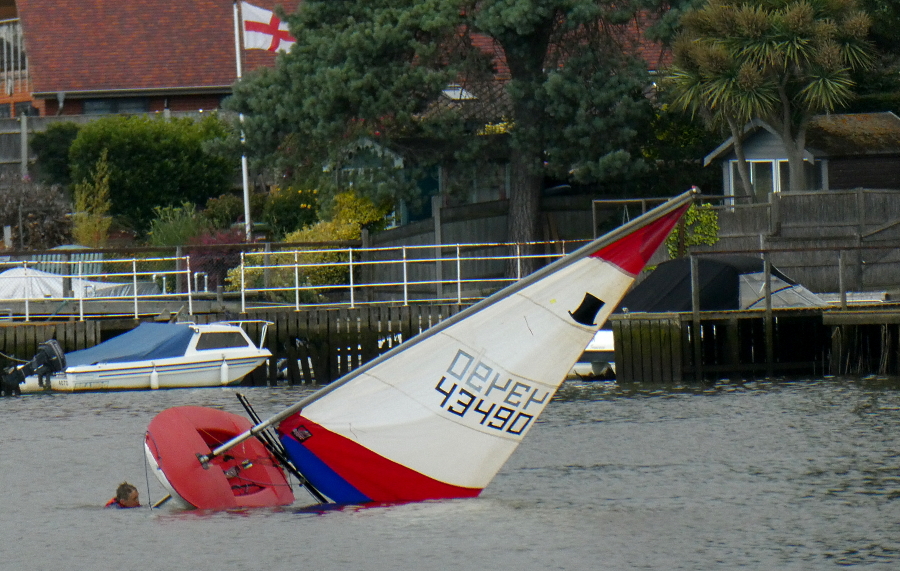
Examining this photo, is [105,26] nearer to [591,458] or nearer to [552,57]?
[552,57]

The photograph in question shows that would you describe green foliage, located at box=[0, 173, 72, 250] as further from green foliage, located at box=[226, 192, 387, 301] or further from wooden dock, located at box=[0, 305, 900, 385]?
wooden dock, located at box=[0, 305, 900, 385]

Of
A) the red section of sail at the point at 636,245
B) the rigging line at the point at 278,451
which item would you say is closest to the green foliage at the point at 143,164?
the rigging line at the point at 278,451

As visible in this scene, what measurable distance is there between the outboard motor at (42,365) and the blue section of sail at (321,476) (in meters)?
14.1

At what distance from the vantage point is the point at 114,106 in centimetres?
5056

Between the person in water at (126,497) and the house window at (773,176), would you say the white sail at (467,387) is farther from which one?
the house window at (773,176)

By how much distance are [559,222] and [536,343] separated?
21599 mm

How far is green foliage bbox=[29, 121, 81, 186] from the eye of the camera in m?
44.4

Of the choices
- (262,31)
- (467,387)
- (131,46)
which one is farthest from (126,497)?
→ (131,46)

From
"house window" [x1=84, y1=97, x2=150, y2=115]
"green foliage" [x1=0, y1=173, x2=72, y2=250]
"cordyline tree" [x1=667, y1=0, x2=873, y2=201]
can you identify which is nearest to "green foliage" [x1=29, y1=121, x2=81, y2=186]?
"green foliage" [x1=0, y1=173, x2=72, y2=250]

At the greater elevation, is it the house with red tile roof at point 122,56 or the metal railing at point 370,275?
the house with red tile roof at point 122,56

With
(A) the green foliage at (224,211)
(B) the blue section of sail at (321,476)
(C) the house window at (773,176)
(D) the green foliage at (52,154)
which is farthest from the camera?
(D) the green foliage at (52,154)

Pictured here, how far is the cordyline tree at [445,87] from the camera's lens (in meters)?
33.4

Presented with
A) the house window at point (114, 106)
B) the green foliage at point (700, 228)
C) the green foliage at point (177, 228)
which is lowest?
the green foliage at point (700, 228)

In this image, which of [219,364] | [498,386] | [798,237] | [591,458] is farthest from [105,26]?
[498,386]
